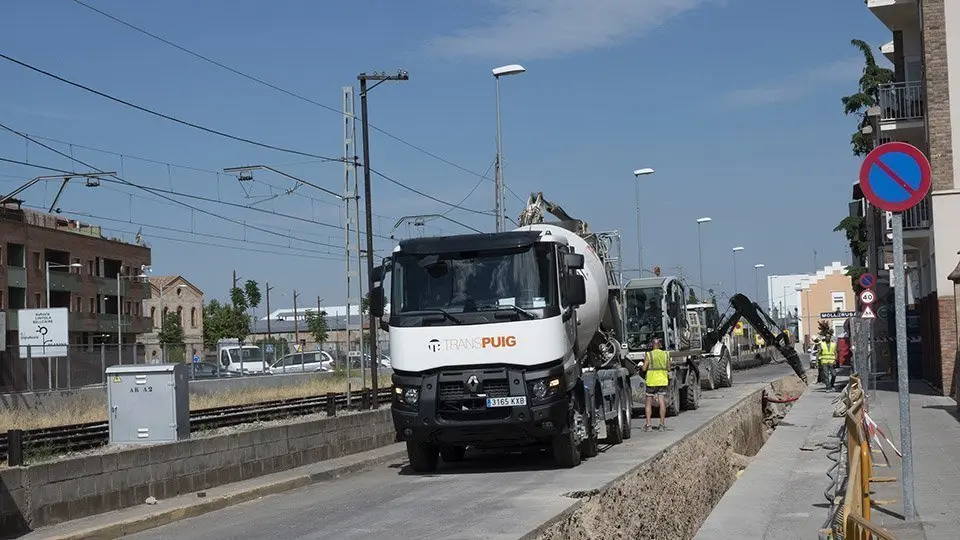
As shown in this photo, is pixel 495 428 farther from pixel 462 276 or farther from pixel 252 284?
pixel 252 284

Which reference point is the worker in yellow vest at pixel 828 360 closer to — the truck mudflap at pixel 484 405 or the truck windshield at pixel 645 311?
the truck windshield at pixel 645 311

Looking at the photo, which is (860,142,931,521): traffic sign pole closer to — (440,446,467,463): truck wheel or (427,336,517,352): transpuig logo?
(427,336,517,352): transpuig logo

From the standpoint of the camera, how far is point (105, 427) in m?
23.3

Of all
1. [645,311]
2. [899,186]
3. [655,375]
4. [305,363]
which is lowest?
[305,363]

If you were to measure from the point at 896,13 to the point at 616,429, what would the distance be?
2176cm

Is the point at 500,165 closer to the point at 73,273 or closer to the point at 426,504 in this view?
the point at 426,504

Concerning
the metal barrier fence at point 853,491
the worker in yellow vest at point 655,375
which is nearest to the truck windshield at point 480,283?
the metal barrier fence at point 853,491

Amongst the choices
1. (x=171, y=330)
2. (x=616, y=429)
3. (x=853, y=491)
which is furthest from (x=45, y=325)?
(x=171, y=330)

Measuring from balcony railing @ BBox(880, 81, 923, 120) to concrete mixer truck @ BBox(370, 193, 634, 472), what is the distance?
71.6 ft

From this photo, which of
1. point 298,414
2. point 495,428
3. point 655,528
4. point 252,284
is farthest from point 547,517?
point 252,284

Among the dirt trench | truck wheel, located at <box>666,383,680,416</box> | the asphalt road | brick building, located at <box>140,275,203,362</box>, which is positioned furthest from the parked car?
brick building, located at <box>140,275,203,362</box>

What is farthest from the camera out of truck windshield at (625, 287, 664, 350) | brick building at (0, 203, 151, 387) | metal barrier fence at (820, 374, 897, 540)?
brick building at (0, 203, 151, 387)

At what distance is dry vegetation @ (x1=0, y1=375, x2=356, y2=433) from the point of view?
27.6m

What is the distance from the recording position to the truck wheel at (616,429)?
864 inches
